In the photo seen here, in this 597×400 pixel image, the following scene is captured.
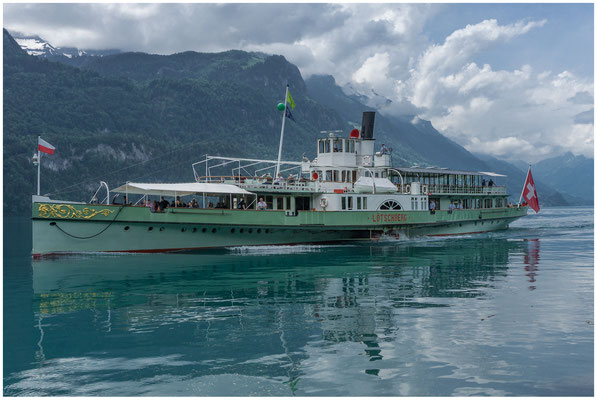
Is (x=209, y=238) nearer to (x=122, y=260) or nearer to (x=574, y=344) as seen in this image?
(x=122, y=260)

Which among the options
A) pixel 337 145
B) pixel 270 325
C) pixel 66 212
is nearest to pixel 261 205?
pixel 337 145

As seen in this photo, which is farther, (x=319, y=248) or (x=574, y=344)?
(x=319, y=248)

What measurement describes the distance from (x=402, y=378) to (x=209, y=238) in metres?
23.4

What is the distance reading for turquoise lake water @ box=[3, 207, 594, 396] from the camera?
9914 millimetres

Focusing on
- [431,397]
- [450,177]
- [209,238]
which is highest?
[450,177]

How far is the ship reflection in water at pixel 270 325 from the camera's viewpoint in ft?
33.6

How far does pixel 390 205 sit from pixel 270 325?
26707 mm

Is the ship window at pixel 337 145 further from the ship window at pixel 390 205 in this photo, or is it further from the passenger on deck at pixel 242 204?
the passenger on deck at pixel 242 204

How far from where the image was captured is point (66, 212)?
29.4m

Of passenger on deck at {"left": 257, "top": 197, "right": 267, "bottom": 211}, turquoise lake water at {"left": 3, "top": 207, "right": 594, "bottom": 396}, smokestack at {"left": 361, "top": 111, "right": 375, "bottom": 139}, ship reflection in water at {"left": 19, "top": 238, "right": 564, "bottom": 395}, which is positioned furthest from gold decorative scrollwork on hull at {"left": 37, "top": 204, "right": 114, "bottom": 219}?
smokestack at {"left": 361, "top": 111, "right": 375, "bottom": 139}

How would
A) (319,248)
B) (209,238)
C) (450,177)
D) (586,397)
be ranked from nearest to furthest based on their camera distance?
(586,397), (209,238), (319,248), (450,177)

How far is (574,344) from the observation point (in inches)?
469

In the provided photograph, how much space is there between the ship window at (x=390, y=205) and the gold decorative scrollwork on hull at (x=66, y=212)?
19.0 metres

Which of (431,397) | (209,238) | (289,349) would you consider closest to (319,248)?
(209,238)
